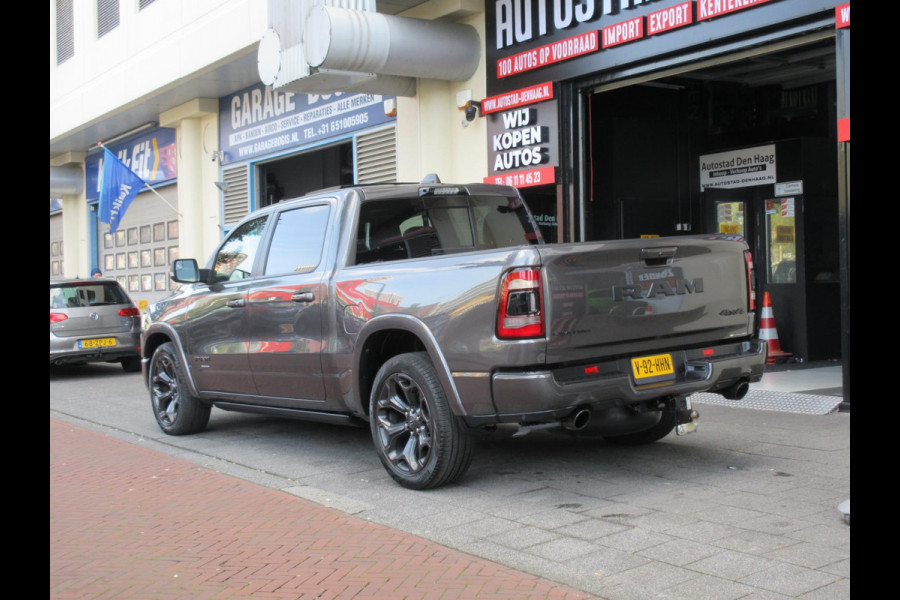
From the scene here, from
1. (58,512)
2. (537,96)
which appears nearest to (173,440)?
(58,512)

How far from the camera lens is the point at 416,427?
18.8 feet

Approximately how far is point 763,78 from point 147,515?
10.8m

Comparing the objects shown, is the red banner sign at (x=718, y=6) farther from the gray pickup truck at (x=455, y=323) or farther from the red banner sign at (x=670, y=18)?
the gray pickup truck at (x=455, y=323)

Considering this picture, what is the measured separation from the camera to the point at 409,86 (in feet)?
42.7

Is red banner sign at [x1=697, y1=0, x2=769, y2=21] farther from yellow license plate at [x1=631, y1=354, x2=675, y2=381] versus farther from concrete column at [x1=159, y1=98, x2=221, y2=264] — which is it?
concrete column at [x1=159, y1=98, x2=221, y2=264]

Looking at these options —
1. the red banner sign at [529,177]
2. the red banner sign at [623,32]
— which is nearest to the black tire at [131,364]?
the red banner sign at [529,177]

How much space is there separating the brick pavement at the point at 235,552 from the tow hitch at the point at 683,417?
2.01 meters

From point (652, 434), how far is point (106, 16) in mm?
19390

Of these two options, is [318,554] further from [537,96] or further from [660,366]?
[537,96]

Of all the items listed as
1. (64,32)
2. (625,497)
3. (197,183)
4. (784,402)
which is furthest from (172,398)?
(64,32)

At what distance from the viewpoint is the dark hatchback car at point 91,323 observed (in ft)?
44.7

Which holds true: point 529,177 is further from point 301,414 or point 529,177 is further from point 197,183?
point 197,183

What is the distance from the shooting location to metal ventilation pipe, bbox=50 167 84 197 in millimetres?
26025

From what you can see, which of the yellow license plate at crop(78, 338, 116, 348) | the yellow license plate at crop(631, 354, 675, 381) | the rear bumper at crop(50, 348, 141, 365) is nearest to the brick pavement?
the yellow license plate at crop(631, 354, 675, 381)
